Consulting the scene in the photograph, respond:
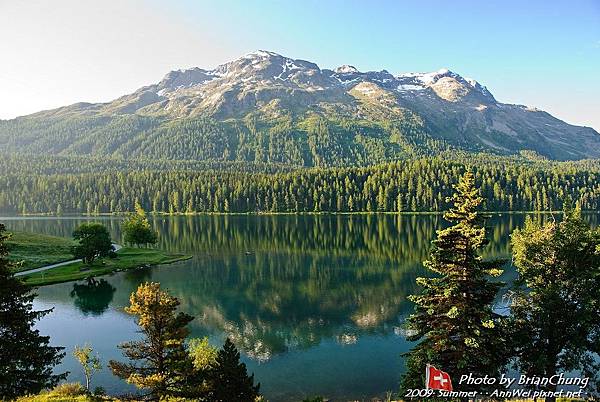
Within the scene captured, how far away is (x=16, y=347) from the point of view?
88.8 feet

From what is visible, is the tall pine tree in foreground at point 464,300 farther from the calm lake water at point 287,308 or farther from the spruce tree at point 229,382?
the spruce tree at point 229,382

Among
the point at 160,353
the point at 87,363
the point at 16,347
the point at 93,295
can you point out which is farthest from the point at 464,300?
the point at 93,295

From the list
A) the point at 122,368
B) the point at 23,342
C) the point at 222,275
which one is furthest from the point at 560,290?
the point at 222,275

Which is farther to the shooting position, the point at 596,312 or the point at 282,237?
the point at 282,237

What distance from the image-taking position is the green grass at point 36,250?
342 feet

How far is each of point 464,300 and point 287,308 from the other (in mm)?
48550

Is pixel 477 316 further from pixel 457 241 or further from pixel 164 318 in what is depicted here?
pixel 164 318

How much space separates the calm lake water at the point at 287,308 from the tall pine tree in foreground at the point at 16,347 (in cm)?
1682

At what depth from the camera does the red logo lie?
21.9 metres

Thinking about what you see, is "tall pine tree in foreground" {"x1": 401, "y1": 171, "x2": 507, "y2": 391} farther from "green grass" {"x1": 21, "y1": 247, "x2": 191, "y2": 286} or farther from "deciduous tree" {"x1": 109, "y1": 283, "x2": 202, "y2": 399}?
"green grass" {"x1": 21, "y1": 247, "x2": 191, "y2": 286}

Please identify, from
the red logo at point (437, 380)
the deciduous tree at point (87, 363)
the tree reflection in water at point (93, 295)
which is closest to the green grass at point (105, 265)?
the tree reflection in water at point (93, 295)

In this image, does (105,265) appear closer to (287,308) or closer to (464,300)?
(287,308)

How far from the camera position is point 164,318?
27.0 metres

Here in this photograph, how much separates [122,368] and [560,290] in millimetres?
29262
